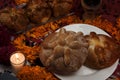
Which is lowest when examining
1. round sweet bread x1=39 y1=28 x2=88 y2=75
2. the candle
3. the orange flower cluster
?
the orange flower cluster

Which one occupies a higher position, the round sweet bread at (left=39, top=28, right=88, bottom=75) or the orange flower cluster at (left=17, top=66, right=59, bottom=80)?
the round sweet bread at (left=39, top=28, right=88, bottom=75)

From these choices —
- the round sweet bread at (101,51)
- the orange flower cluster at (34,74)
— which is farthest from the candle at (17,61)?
the round sweet bread at (101,51)

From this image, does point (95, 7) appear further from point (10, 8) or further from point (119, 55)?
point (10, 8)

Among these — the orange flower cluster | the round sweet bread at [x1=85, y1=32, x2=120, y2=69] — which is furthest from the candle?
the round sweet bread at [x1=85, y1=32, x2=120, y2=69]

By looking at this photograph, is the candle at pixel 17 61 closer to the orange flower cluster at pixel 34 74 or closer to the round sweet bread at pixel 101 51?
the orange flower cluster at pixel 34 74

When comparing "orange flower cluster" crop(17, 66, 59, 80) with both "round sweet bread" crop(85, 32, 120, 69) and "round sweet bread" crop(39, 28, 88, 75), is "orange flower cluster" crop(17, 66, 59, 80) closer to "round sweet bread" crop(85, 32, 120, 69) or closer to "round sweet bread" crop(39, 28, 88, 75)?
"round sweet bread" crop(39, 28, 88, 75)
